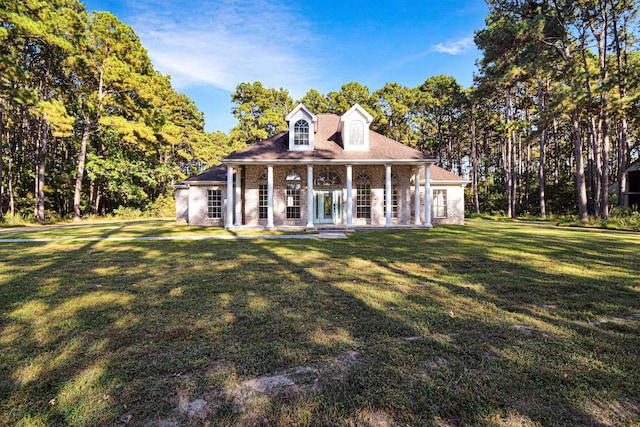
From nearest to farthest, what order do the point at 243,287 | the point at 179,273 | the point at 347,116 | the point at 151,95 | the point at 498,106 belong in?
the point at 243,287, the point at 179,273, the point at 347,116, the point at 151,95, the point at 498,106

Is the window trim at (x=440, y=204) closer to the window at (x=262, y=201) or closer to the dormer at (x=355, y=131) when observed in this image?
the dormer at (x=355, y=131)

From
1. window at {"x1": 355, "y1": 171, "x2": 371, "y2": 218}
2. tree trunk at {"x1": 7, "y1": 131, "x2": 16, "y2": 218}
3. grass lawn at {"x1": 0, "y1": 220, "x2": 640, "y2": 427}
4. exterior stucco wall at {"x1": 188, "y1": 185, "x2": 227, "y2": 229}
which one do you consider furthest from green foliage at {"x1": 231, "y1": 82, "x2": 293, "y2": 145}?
grass lawn at {"x1": 0, "y1": 220, "x2": 640, "y2": 427}

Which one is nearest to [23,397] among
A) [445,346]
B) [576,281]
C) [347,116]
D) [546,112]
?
[445,346]

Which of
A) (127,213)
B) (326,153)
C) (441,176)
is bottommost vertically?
(127,213)

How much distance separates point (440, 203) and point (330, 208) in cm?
777

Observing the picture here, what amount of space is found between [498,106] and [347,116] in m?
24.9

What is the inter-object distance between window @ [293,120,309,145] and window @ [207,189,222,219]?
6.37 m

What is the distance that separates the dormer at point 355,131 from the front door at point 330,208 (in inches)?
108

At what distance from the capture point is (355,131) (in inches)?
643

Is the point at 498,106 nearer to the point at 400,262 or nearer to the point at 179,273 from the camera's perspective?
the point at 400,262

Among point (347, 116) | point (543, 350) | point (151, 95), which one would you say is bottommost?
point (543, 350)

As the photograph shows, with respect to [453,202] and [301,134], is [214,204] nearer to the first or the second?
[301,134]

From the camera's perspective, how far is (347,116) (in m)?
16.2

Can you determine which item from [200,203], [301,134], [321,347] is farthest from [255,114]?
[321,347]
